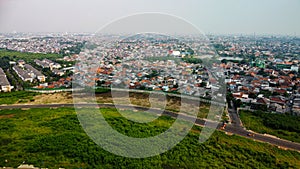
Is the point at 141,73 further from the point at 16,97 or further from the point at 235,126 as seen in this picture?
the point at 235,126

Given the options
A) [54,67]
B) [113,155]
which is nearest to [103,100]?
[113,155]

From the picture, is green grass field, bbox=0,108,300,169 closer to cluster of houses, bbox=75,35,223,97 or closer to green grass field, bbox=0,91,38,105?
green grass field, bbox=0,91,38,105

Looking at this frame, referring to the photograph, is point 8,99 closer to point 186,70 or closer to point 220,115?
point 220,115

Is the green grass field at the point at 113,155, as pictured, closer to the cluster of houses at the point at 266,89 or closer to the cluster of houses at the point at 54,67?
the cluster of houses at the point at 266,89

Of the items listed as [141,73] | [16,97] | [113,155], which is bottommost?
[113,155]

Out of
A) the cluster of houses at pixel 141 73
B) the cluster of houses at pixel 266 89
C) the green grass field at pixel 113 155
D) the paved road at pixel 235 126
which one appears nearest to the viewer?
the green grass field at pixel 113 155

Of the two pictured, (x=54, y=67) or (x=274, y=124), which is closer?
(x=274, y=124)

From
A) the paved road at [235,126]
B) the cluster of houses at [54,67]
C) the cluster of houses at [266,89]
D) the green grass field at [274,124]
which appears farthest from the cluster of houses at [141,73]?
the green grass field at [274,124]
